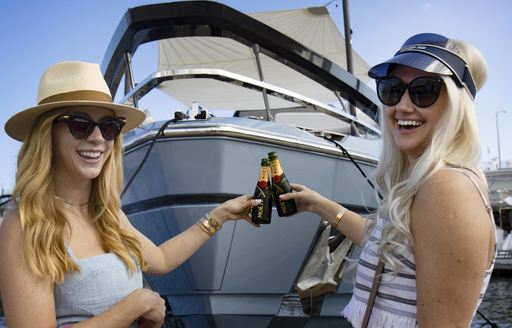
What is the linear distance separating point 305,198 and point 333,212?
248mm

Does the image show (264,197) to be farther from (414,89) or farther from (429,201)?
(429,201)

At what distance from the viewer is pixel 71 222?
172cm

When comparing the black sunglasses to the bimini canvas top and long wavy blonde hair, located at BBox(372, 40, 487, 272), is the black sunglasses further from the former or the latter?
the bimini canvas top

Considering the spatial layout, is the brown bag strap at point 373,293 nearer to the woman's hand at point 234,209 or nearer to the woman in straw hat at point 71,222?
the woman in straw hat at point 71,222

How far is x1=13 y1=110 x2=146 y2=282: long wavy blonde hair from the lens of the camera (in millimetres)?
1510

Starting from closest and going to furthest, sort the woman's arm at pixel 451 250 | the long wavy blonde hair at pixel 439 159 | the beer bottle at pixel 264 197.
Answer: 1. the woman's arm at pixel 451 250
2. the long wavy blonde hair at pixel 439 159
3. the beer bottle at pixel 264 197

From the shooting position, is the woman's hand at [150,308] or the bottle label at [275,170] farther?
the bottle label at [275,170]

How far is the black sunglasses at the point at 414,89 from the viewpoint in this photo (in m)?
1.45

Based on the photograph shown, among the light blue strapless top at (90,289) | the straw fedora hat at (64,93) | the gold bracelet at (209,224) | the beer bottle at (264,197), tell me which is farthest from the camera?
the beer bottle at (264,197)

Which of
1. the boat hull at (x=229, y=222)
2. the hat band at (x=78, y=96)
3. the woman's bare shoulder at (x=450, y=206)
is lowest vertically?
the boat hull at (x=229, y=222)

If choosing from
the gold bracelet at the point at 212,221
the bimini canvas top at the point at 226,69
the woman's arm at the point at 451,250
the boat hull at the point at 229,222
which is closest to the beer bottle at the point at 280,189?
the gold bracelet at the point at 212,221

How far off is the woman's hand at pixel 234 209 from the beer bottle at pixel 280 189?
0.39ft

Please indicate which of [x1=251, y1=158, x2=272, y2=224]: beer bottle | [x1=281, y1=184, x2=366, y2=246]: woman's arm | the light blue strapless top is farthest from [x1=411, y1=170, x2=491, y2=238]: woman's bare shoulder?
[x1=251, y1=158, x2=272, y2=224]: beer bottle

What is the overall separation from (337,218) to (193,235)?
2.51ft
